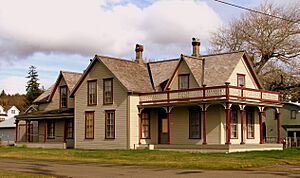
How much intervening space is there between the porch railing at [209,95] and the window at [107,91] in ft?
9.50

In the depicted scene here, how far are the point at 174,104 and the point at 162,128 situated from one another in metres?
4.50

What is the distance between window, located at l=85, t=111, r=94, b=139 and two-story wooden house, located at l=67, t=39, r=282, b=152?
0.29 feet

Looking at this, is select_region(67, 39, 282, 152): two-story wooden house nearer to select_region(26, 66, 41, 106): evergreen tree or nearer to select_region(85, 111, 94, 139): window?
select_region(85, 111, 94, 139): window

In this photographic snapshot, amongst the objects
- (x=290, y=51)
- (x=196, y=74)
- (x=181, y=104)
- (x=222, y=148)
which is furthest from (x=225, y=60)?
(x=290, y=51)

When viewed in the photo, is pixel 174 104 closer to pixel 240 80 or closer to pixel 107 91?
pixel 240 80

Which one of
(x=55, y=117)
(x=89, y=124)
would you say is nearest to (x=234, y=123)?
(x=89, y=124)

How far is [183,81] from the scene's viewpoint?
43344 millimetres

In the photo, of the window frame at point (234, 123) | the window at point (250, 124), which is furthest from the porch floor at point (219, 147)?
the window at point (250, 124)

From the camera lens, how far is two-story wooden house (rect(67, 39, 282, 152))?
132 ft

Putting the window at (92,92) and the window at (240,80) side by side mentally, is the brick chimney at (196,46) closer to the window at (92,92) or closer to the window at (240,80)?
the window at (240,80)

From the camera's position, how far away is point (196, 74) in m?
42.7

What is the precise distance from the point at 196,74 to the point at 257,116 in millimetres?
6932

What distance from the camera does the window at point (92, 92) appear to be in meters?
46.8

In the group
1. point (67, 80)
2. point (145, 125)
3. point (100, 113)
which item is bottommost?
point (145, 125)
